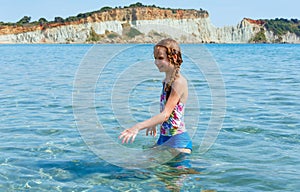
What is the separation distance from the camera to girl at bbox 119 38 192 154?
248 inches

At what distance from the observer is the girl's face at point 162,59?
20.7 feet

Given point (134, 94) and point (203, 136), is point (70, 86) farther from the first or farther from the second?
point (203, 136)

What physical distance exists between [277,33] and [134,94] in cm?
19033

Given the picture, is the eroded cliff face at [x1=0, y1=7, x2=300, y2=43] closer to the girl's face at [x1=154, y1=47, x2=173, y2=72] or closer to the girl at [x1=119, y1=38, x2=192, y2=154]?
the girl at [x1=119, y1=38, x2=192, y2=154]

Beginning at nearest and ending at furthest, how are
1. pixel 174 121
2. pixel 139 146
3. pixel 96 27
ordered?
pixel 174 121 < pixel 139 146 < pixel 96 27

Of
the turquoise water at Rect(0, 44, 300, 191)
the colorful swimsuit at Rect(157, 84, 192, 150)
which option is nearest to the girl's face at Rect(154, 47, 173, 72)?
the colorful swimsuit at Rect(157, 84, 192, 150)

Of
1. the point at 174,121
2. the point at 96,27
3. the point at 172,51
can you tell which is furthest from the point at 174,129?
the point at 96,27

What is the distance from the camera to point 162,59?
6.36 metres

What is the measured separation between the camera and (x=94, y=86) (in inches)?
703

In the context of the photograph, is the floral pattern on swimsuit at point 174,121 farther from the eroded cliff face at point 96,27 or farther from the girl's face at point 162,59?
the eroded cliff face at point 96,27

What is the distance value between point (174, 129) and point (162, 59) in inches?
43.1

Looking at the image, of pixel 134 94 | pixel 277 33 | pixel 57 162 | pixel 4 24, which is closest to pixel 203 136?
pixel 57 162

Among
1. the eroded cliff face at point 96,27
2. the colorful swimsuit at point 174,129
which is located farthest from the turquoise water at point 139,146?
the eroded cliff face at point 96,27

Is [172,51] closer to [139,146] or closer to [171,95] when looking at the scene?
[171,95]
